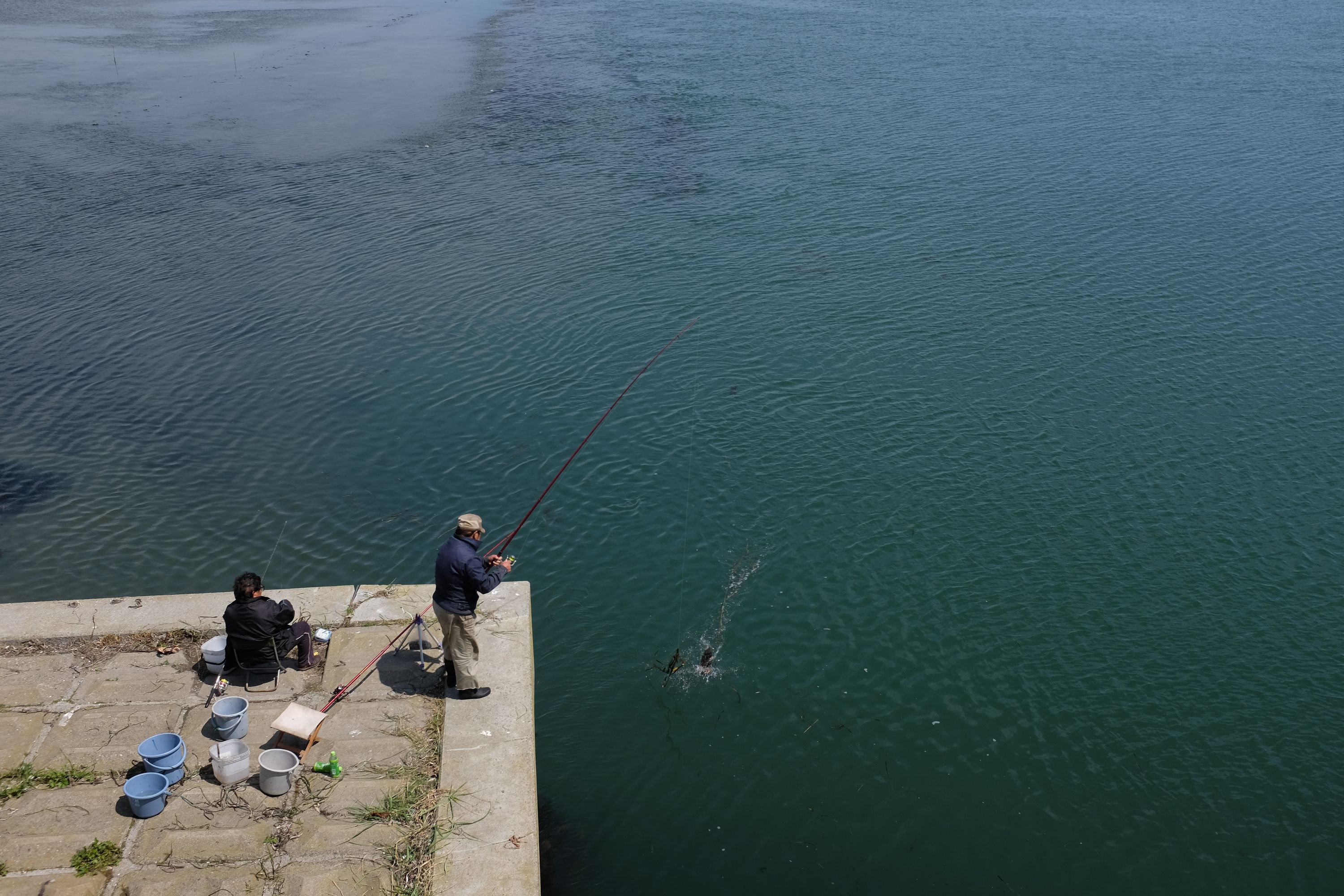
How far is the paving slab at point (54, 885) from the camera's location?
729 cm

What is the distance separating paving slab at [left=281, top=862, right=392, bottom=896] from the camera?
745 centimetres

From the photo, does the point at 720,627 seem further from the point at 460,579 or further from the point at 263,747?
the point at 263,747

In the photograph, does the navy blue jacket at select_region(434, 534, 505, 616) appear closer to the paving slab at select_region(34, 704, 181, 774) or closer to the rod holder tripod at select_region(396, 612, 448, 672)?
the rod holder tripod at select_region(396, 612, 448, 672)

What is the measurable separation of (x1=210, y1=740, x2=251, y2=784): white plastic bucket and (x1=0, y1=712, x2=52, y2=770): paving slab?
5.25 ft

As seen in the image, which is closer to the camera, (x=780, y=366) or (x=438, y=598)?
(x=438, y=598)

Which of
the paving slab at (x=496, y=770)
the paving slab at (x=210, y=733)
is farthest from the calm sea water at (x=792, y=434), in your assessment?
the paving slab at (x=210, y=733)

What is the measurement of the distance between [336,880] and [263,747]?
1567 millimetres

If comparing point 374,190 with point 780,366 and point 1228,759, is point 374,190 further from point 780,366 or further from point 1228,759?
point 1228,759

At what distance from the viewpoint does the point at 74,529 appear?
1509 centimetres

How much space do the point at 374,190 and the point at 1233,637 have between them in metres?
23.2

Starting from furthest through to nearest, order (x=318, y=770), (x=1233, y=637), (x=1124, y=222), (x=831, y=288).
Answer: (x=1124, y=222)
(x=831, y=288)
(x=1233, y=637)
(x=318, y=770)

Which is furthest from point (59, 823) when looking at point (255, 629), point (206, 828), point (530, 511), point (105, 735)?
point (530, 511)

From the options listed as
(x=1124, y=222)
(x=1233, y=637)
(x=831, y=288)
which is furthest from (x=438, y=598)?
(x=1124, y=222)

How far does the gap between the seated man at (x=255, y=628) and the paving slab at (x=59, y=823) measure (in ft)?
4.64
